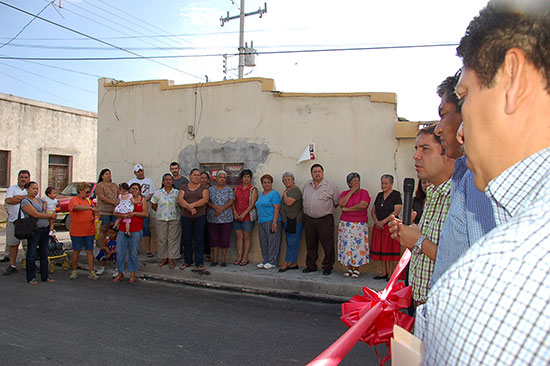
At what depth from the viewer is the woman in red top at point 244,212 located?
27.3ft

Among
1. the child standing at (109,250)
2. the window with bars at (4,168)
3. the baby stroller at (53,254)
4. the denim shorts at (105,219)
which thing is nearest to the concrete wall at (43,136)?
the window with bars at (4,168)

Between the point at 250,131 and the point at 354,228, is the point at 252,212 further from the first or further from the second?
the point at 354,228

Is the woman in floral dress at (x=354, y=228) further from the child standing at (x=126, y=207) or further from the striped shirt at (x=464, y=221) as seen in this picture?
the striped shirt at (x=464, y=221)

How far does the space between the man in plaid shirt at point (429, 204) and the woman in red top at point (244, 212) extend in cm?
574

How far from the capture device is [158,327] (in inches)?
198

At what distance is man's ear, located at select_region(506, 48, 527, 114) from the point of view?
0.72 m

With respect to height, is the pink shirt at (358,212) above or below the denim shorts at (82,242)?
above

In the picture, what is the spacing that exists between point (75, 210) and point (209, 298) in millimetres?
3261

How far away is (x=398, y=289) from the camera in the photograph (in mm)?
2117

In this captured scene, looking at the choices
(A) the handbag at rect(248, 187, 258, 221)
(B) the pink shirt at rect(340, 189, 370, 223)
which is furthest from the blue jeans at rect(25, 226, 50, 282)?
(B) the pink shirt at rect(340, 189, 370, 223)

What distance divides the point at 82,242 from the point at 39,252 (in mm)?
744

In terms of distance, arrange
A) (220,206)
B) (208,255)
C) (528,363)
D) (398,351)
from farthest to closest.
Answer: (208,255) < (220,206) < (398,351) < (528,363)

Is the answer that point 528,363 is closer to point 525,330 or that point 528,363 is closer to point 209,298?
point 525,330

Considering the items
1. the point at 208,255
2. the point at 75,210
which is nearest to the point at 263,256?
the point at 208,255
